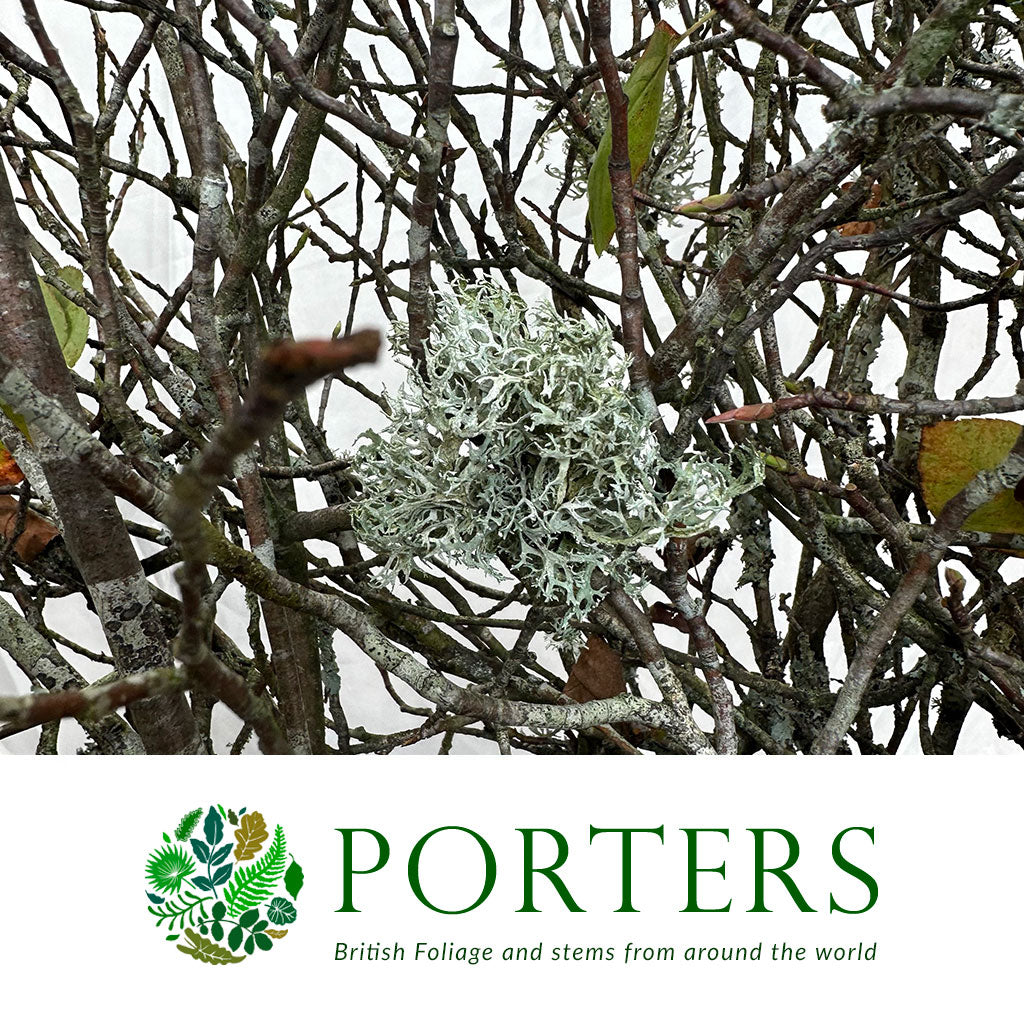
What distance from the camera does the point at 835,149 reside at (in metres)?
0.24

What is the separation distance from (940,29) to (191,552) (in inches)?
8.2

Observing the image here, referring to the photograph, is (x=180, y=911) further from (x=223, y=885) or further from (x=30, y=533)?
(x=30, y=533)

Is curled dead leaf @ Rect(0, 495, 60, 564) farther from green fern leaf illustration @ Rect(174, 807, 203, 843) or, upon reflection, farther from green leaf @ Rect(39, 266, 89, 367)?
green fern leaf illustration @ Rect(174, 807, 203, 843)

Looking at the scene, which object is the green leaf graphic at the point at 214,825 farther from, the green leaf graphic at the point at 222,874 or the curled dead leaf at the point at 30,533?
the curled dead leaf at the point at 30,533

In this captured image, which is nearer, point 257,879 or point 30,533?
point 257,879

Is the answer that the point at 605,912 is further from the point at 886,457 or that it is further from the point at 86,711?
the point at 886,457

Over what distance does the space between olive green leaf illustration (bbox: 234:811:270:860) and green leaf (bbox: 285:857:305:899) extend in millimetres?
10

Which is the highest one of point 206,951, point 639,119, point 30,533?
point 639,119

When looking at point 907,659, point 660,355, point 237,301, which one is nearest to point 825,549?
point 660,355

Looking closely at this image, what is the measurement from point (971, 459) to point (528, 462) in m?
0.13

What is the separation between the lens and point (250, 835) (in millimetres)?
279

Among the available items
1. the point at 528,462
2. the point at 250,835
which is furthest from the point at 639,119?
the point at 250,835

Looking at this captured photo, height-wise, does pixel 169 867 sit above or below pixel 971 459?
below

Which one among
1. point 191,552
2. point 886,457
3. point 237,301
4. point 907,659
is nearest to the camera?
point 191,552
